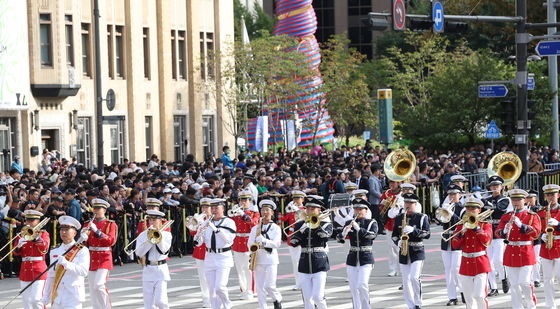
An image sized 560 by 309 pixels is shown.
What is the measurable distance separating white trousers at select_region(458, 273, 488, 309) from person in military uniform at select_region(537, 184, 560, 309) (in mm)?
1876

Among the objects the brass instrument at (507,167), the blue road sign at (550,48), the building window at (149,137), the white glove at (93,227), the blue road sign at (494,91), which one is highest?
the blue road sign at (550,48)

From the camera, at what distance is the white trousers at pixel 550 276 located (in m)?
19.7

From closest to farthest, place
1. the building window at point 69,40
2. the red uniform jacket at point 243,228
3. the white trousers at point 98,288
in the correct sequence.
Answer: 1. the white trousers at point 98,288
2. the red uniform jacket at point 243,228
3. the building window at point 69,40

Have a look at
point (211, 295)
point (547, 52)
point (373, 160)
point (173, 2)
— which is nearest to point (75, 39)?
point (173, 2)

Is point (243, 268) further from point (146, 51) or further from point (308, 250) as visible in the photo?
point (146, 51)

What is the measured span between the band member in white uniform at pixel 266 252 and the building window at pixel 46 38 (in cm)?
2400

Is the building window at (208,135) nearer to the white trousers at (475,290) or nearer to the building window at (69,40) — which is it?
the building window at (69,40)

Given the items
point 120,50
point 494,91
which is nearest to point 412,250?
point 494,91

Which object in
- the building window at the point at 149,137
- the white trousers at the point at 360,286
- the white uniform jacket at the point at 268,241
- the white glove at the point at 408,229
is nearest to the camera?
the white trousers at the point at 360,286

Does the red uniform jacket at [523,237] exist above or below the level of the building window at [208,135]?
below

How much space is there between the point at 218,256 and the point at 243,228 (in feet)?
8.92

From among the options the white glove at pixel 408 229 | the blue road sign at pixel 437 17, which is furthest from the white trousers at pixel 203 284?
the blue road sign at pixel 437 17

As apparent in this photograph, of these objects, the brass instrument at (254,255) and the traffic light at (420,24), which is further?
the traffic light at (420,24)

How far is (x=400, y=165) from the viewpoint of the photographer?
79.6 feet
